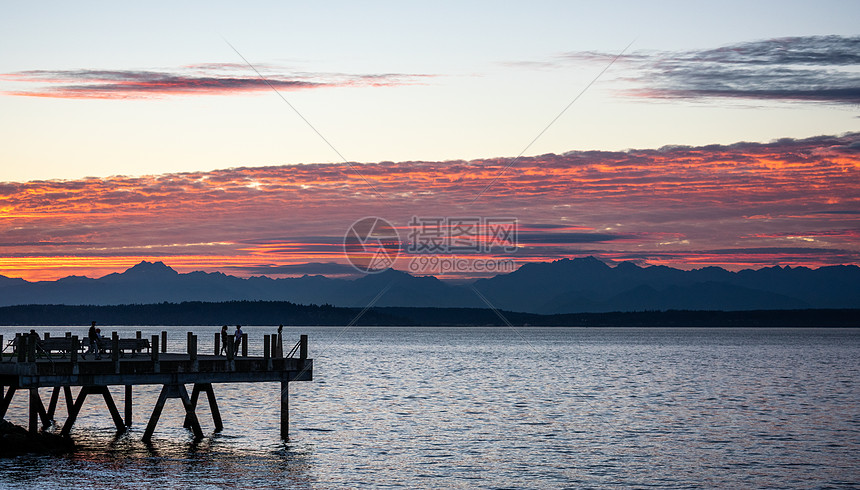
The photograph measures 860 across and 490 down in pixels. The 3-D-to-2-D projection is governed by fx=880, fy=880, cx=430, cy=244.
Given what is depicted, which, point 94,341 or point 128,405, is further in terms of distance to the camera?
point 128,405

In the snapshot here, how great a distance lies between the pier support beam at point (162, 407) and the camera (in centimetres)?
3850

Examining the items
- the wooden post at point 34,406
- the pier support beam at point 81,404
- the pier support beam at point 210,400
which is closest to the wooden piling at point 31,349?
the wooden post at point 34,406

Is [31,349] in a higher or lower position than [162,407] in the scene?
higher

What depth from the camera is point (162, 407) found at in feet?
130

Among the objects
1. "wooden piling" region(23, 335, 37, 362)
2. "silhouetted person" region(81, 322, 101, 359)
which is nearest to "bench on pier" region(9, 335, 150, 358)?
"silhouetted person" region(81, 322, 101, 359)

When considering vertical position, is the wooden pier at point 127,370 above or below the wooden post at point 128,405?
above

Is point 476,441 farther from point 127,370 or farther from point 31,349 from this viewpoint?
point 31,349

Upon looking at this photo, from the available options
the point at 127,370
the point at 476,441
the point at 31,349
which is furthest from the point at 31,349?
the point at 476,441

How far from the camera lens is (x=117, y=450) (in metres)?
39.2

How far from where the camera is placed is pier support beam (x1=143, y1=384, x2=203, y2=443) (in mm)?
38500

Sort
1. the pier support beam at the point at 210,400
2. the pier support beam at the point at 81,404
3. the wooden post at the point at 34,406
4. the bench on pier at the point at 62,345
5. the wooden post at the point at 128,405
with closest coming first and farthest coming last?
the wooden post at the point at 34,406
the bench on pier at the point at 62,345
the pier support beam at the point at 81,404
the wooden post at the point at 128,405
the pier support beam at the point at 210,400

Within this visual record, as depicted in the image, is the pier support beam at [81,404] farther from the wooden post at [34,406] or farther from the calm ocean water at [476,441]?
the wooden post at [34,406]

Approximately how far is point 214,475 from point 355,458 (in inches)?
287

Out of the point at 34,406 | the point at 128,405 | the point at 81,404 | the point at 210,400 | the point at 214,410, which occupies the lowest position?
the point at 214,410
